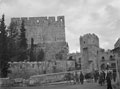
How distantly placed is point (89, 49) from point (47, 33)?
27.0 feet

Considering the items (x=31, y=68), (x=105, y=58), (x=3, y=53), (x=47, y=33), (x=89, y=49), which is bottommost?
(x=31, y=68)

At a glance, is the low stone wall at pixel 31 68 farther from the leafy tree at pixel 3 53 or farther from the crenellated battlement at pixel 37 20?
the crenellated battlement at pixel 37 20

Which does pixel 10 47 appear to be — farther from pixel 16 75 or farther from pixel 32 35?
pixel 32 35

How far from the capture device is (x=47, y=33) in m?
42.6

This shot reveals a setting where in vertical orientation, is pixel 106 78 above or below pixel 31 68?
below

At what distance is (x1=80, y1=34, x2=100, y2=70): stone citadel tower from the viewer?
4394 cm

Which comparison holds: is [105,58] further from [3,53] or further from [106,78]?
[106,78]

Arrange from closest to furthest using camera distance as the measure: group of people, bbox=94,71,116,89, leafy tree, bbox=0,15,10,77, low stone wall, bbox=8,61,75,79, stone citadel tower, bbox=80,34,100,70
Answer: group of people, bbox=94,71,116,89 < leafy tree, bbox=0,15,10,77 < low stone wall, bbox=8,61,75,79 < stone citadel tower, bbox=80,34,100,70

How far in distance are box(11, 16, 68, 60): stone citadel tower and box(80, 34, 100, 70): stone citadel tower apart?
194 inches

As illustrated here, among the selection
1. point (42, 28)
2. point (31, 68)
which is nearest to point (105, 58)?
point (42, 28)

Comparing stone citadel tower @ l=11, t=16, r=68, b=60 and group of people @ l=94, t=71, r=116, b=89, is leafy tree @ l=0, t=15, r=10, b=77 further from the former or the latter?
stone citadel tower @ l=11, t=16, r=68, b=60

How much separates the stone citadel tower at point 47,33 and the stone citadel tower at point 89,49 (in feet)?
16.2

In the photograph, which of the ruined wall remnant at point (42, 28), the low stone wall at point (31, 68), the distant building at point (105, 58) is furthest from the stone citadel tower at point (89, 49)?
the low stone wall at point (31, 68)

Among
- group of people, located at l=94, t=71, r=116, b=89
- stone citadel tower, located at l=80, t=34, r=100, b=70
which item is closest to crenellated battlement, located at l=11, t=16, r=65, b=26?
stone citadel tower, located at l=80, t=34, r=100, b=70
